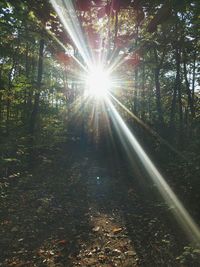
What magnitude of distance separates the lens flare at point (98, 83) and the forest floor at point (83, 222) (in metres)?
9.41

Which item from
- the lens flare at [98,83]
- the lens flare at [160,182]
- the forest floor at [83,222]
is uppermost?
the lens flare at [98,83]

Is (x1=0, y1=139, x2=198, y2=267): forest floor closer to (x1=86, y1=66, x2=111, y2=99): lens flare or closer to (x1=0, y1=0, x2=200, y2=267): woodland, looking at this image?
(x1=0, y1=0, x2=200, y2=267): woodland

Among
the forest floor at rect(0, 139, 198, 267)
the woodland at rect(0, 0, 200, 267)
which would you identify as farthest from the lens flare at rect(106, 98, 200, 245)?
the forest floor at rect(0, 139, 198, 267)

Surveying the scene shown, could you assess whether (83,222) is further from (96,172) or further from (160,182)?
(96,172)

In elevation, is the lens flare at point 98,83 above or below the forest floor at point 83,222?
above

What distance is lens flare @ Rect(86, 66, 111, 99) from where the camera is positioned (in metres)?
22.3

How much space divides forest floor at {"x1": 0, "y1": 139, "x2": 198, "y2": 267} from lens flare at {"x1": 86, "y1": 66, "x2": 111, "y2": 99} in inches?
370

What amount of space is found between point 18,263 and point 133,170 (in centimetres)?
857

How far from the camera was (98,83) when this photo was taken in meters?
23.3

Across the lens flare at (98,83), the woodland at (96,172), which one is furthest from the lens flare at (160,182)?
the lens flare at (98,83)

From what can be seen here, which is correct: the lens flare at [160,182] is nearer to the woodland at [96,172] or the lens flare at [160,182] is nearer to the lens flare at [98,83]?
the woodland at [96,172]

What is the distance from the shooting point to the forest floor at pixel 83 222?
21.9 feet

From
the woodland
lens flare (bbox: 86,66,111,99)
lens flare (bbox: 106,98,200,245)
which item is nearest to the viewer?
the woodland

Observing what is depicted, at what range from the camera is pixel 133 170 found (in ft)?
47.1
